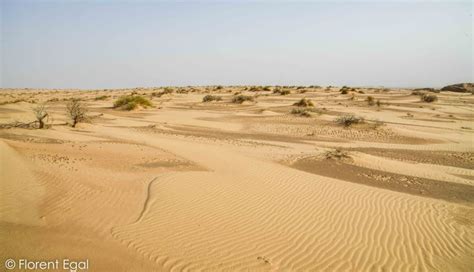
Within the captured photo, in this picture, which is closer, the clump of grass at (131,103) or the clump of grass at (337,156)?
the clump of grass at (337,156)

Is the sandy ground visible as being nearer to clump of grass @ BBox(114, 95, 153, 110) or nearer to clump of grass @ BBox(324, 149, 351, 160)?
A: clump of grass @ BBox(324, 149, 351, 160)

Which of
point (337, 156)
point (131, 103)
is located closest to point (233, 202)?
point (337, 156)

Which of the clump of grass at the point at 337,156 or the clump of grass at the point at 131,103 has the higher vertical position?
the clump of grass at the point at 131,103

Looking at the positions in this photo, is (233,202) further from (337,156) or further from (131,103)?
(131,103)

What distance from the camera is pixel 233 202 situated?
789 cm

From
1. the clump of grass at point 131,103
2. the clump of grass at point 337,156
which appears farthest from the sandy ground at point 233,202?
the clump of grass at point 131,103

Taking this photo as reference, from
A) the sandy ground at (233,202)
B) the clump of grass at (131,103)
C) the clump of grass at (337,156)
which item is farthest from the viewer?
the clump of grass at (131,103)

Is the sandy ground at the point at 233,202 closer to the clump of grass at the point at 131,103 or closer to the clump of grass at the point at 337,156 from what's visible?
the clump of grass at the point at 337,156

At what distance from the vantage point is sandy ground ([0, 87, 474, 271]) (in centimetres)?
554

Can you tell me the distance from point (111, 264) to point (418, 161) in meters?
11.6

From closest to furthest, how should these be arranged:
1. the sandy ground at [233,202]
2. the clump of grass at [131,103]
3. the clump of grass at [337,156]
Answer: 1. the sandy ground at [233,202]
2. the clump of grass at [337,156]
3. the clump of grass at [131,103]

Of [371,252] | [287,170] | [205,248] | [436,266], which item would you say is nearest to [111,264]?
[205,248]

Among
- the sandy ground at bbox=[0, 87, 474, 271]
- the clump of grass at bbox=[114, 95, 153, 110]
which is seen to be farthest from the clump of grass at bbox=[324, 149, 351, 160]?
the clump of grass at bbox=[114, 95, 153, 110]

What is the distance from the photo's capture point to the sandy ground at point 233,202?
218 inches
